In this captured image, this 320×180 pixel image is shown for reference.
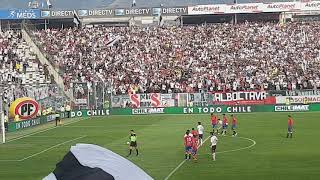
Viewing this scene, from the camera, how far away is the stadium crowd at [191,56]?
2864 inches

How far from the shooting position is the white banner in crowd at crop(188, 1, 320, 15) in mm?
89500

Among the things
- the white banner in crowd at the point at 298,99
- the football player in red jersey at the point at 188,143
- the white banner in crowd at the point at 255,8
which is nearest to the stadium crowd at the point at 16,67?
the white banner in crowd at the point at 255,8

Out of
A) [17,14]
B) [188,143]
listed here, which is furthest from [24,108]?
[17,14]

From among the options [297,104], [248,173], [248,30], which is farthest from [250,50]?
[248,173]

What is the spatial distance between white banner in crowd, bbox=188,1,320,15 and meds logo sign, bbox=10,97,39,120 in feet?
140

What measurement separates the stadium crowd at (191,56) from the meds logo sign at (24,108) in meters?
19.1

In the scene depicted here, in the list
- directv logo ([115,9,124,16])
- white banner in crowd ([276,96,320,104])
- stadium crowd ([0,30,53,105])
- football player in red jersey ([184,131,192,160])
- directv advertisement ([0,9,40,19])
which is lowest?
football player in red jersey ([184,131,192,160])

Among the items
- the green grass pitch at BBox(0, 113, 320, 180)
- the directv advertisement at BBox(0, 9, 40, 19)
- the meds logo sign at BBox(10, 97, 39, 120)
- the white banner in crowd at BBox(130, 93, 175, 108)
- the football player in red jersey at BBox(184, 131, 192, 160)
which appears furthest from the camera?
the directv advertisement at BBox(0, 9, 40, 19)

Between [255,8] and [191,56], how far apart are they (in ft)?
55.7

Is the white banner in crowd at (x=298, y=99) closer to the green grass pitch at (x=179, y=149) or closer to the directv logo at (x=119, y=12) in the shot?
the green grass pitch at (x=179, y=149)

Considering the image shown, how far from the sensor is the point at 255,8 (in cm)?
9000

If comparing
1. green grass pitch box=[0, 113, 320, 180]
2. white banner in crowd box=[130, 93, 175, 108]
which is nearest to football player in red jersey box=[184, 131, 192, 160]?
green grass pitch box=[0, 113, 320, 180]

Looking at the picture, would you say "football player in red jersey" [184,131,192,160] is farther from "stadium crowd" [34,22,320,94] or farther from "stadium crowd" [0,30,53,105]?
"stadium crowd" [34,22,320,94]

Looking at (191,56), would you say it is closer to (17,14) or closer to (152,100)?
(152,100)
